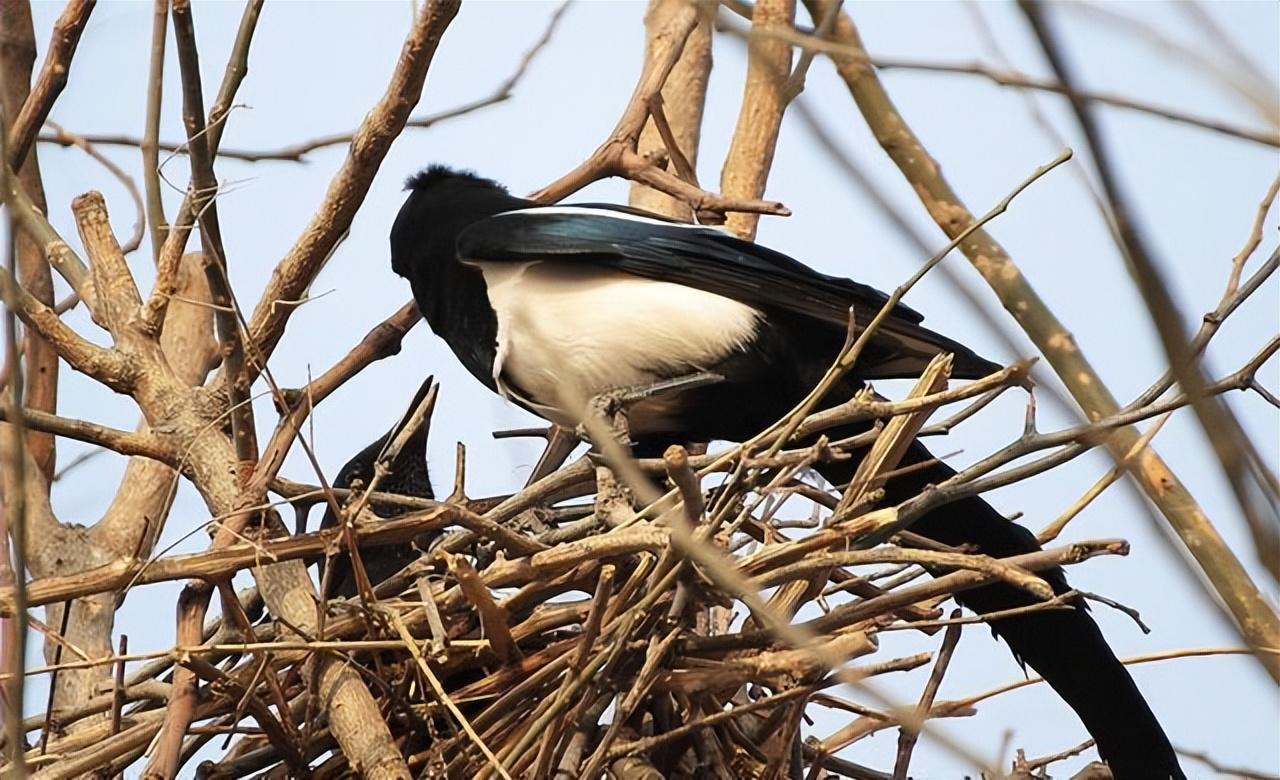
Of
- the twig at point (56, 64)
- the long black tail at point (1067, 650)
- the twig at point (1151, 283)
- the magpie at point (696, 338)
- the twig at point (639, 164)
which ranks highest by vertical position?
the twig at point (56, 64)

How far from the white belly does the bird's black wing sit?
3 cm

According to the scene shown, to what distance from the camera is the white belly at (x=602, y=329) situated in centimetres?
271

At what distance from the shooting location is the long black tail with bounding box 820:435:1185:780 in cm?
A: 241

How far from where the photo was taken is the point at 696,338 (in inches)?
106

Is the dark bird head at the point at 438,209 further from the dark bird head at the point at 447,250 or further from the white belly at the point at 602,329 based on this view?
the white belly at the point at 602,329

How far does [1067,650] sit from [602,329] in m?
0.87

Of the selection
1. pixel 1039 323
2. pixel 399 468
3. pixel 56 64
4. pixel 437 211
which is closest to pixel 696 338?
pixel 437 211

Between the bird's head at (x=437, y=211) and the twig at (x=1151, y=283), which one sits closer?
the twig at (x=1151, y=283)

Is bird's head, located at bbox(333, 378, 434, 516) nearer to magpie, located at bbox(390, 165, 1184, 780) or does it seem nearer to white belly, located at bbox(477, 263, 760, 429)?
magpie, located at bbox(390, 165, 1184, 780)

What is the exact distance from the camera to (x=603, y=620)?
86.0 inches

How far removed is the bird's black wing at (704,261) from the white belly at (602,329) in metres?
0.03

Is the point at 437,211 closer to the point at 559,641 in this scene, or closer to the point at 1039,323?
the point at 559,641

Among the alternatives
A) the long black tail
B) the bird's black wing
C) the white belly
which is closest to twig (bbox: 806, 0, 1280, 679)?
the long black tail

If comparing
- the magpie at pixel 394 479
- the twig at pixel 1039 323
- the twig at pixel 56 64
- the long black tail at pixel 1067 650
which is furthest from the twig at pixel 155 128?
the twig at pixel 1039 323
